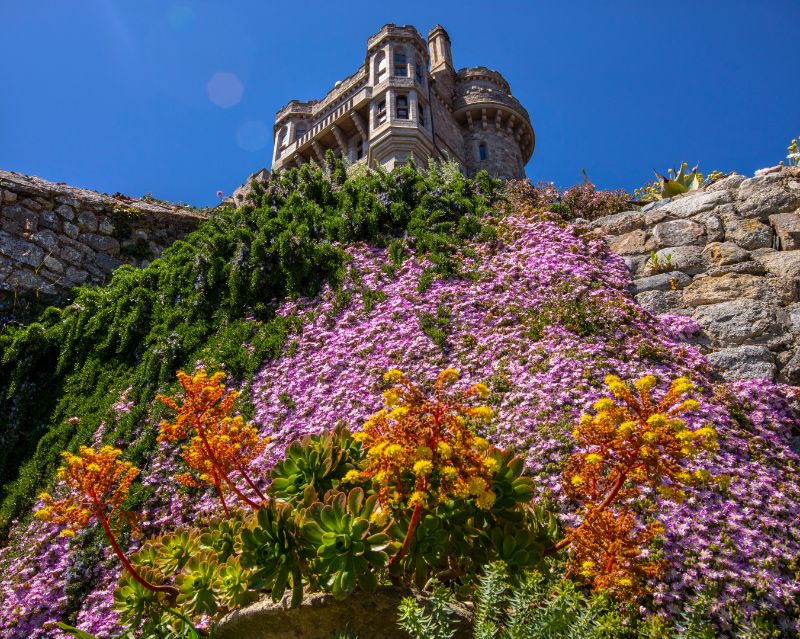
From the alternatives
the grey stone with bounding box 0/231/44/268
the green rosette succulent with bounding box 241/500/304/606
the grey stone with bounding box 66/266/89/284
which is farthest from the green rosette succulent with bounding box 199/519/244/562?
the grey stone with bounding box 0/231/44/268

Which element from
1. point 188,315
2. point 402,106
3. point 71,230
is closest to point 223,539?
point 188,315

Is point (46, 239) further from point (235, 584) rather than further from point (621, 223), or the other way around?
point (621, 223)

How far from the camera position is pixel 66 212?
11664 mm

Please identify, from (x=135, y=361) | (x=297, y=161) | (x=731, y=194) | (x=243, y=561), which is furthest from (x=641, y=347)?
(x=297, y=161)

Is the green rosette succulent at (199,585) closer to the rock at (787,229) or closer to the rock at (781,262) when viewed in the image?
the rock at (781,262)

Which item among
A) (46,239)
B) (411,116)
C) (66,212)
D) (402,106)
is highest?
(402,106)

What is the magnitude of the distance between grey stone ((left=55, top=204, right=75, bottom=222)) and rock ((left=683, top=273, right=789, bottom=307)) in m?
12.0

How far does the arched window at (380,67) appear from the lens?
27973 millimetres

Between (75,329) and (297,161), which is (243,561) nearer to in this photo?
(75,329)

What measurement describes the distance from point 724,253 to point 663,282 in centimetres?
81

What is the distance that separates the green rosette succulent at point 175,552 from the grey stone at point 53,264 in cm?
930

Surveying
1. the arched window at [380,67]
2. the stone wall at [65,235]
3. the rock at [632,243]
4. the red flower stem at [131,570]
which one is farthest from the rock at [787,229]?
the arched window at [380,67]

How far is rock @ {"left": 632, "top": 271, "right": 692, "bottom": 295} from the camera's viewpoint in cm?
646

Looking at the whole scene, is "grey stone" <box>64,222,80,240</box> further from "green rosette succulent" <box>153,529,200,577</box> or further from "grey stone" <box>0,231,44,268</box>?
"green rosette succulent" <box>153,529,200,577</box>
